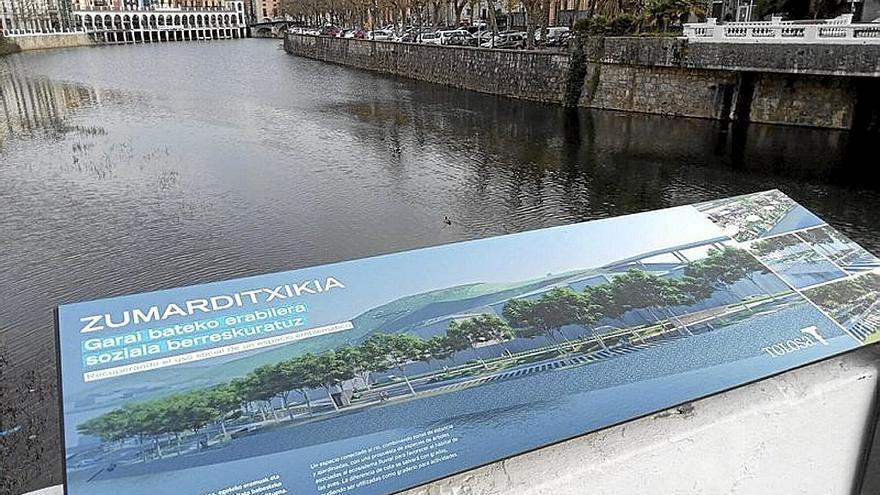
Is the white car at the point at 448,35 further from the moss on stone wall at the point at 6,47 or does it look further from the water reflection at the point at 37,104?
the moss on stone wall at the point at 6,47

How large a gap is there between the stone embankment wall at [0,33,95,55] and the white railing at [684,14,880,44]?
2036 inches

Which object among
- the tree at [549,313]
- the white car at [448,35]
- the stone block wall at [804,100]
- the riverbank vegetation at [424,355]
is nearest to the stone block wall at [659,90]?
the stone block wall at [804,100]

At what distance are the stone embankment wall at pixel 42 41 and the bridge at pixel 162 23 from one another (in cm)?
513

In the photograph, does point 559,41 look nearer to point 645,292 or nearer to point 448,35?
point 448,35

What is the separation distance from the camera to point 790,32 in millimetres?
18109

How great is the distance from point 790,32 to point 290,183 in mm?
13932

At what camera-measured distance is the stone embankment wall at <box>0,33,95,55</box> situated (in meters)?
53.1

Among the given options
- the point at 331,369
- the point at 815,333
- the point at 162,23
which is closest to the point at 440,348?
the point at 331,369

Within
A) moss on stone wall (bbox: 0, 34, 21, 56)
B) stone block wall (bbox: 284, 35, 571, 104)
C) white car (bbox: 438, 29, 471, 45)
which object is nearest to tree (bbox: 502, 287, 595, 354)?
stone block wall (bbox: 284, 35, 571, 104)

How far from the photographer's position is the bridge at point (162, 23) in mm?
83562

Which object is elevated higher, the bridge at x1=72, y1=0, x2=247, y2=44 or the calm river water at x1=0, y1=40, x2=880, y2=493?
the bridge at x1=72, y1=0, x2=247, y2=44

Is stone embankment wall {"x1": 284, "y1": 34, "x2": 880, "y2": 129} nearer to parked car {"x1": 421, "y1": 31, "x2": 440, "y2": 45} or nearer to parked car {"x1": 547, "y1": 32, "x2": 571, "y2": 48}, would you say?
parked car {"x1": 547, "y1": 32, "x2": 571, "y2": 48}

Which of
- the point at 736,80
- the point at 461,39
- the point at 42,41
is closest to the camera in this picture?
the point at 736,80

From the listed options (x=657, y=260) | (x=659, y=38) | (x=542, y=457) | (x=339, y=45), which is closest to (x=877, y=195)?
(x=659, y=38)
